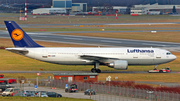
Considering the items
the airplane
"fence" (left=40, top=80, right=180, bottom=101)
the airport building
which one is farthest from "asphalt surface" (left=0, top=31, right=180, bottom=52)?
"fence" (left=40, top=80, right=180, bottom=101)

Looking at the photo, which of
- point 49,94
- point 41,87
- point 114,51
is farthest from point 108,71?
point 49,94

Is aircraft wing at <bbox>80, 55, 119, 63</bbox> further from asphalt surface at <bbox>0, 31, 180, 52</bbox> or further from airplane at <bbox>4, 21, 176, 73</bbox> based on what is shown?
asphalt surface at <bbox>0, 31, 180, 52</bbox>

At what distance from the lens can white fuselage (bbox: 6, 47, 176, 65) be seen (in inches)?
2461

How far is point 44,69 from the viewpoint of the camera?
6794 centimetres

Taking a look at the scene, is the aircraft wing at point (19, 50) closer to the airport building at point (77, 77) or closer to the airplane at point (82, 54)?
the airplane at point (82, 54)

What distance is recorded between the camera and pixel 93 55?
206 feet

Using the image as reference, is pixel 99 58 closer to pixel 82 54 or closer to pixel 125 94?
pixel 82 54

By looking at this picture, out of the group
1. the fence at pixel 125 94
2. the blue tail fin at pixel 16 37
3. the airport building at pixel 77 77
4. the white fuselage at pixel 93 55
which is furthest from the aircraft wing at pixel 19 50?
the fence at pixel 125 94

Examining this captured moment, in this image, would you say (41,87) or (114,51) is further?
(114,51)

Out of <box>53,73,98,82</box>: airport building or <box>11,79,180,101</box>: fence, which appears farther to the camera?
<box>53,73,98,82</box>: airport building

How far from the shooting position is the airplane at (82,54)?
205 ft

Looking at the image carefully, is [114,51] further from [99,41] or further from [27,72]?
[99,41]

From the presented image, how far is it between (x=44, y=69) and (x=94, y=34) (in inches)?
2695

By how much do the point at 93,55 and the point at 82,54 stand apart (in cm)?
228
